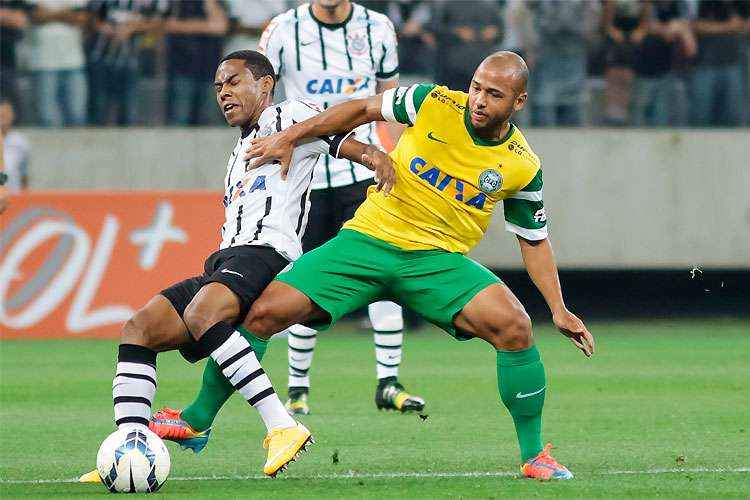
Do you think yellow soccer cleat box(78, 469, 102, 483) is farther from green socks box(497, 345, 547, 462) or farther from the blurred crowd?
the blurred crowd

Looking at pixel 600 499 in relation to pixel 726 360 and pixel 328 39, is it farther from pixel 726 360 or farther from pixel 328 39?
pixel 726 360

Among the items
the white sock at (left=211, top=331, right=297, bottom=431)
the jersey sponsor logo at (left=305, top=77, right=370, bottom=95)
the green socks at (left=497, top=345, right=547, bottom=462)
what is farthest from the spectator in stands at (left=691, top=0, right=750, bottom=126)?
the white sock at (left=211, top=331, right=297, bottom=431)

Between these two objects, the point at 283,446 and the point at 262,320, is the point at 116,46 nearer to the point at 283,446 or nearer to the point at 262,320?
the point at 262,320

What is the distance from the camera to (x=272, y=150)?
20.2 ft

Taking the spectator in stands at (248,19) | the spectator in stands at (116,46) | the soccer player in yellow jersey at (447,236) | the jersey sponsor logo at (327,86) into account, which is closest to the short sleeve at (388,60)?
the jersey sponsor logo at (327,86)

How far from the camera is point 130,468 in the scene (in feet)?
18.1

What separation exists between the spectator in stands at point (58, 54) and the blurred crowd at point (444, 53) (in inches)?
0.4

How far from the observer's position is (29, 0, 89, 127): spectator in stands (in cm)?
1502

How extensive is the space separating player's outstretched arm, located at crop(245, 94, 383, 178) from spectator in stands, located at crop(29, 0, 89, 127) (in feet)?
30.3

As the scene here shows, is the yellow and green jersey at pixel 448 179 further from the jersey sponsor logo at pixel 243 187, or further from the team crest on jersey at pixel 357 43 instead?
the team crest on jersey at pixel 357 43

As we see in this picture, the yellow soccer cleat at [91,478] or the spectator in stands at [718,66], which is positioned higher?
the yellow soccer cleat at [91,478]

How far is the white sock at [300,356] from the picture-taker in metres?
8.34

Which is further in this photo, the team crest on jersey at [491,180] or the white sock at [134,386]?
the team crest on jersey at [491,180]

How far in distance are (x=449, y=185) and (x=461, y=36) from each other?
900cm
